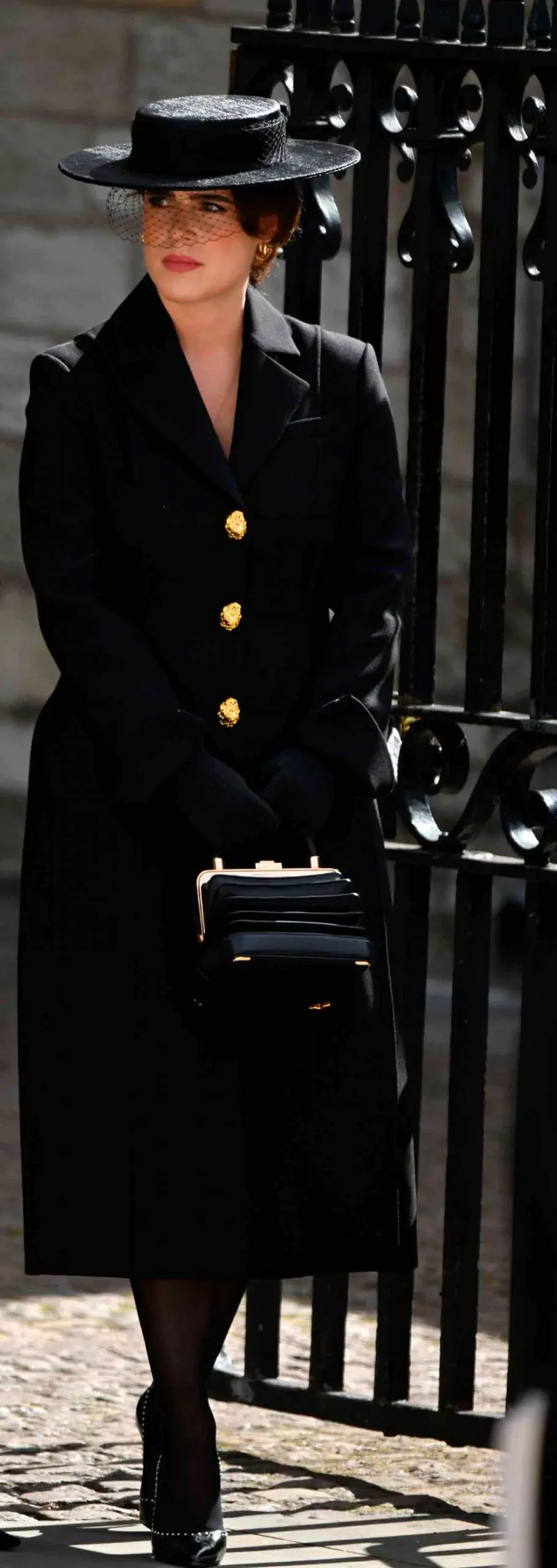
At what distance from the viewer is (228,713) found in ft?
11.4

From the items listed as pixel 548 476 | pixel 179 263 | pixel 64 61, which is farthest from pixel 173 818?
pixel 64 61

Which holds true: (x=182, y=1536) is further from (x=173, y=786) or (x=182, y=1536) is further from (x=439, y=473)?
(x=439, y=473)

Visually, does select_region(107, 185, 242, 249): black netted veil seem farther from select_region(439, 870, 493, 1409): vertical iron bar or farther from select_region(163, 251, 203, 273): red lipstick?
select_region(439, 870, 493, 1409): vertical iron bar

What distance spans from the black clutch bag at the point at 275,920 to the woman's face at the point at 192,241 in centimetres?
73

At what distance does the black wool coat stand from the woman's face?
109 millimetres

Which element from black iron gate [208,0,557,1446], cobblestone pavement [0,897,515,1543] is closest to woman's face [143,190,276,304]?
black iron gate [208,0,557,1446]

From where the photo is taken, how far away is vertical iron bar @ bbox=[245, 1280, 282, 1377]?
13.6 ft

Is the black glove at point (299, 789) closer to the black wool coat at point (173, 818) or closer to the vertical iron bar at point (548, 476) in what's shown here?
the black wool coat at point (173, 818)

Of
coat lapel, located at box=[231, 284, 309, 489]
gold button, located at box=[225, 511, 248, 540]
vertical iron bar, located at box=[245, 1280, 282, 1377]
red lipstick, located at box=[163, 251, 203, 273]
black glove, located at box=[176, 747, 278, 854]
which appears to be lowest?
vertical iron bar, located at box=[245, 1280, 282, 1377]

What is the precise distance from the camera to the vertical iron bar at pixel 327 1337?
4.10m

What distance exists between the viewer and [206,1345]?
350 centimetres

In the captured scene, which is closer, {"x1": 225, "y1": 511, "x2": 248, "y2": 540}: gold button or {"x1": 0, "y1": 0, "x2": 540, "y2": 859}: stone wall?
{"x1": 225, "y1": 511, "x2": 248, "y2": 540}: gold button

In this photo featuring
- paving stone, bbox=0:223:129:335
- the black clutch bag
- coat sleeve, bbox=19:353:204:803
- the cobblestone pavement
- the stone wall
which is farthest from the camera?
paving stone, bbox=0:223:129:335

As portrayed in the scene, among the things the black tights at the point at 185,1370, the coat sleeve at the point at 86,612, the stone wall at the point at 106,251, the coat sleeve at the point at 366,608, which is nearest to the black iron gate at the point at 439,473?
the coat sleeve at the point at 366,608
